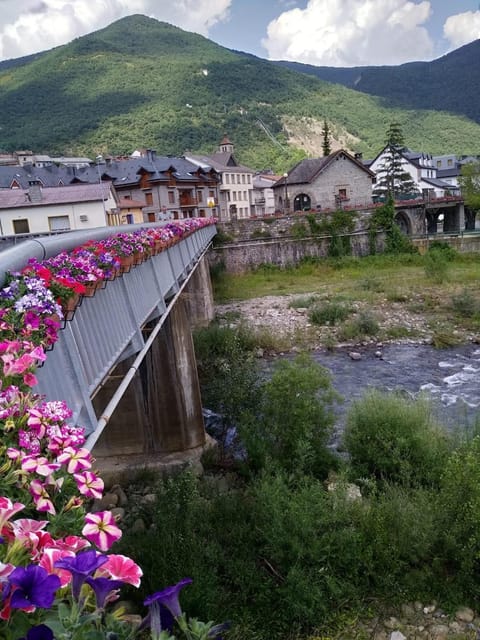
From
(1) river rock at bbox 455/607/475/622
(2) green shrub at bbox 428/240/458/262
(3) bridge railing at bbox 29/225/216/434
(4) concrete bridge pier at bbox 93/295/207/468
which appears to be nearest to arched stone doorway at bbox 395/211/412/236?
(2) green shrub at bbox 428/240/458/262

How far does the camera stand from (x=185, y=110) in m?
137

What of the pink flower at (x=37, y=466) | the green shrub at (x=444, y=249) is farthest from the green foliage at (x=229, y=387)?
the green shrub at (x=444, y=249)

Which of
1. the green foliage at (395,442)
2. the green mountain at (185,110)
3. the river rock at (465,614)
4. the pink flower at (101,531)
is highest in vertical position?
the green mountain at (185,110)

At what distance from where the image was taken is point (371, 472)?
1199cm

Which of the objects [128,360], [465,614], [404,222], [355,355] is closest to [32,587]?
[128,360]

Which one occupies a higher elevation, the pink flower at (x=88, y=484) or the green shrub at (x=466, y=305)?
the pink flower at (x=88, y=484)

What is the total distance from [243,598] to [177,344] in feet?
22.5

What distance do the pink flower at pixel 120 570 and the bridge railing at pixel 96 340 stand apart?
201 cm

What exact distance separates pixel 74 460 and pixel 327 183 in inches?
2334

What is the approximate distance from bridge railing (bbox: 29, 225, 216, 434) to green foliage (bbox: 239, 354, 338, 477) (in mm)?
5088

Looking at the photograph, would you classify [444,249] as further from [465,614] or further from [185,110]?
[185,110]

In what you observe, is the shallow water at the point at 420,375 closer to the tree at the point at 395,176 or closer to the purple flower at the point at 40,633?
the purple flower at the point at 40,633

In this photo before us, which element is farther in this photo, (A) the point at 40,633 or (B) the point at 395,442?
(B) the point at 395,442

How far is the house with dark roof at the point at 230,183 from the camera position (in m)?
69.2
